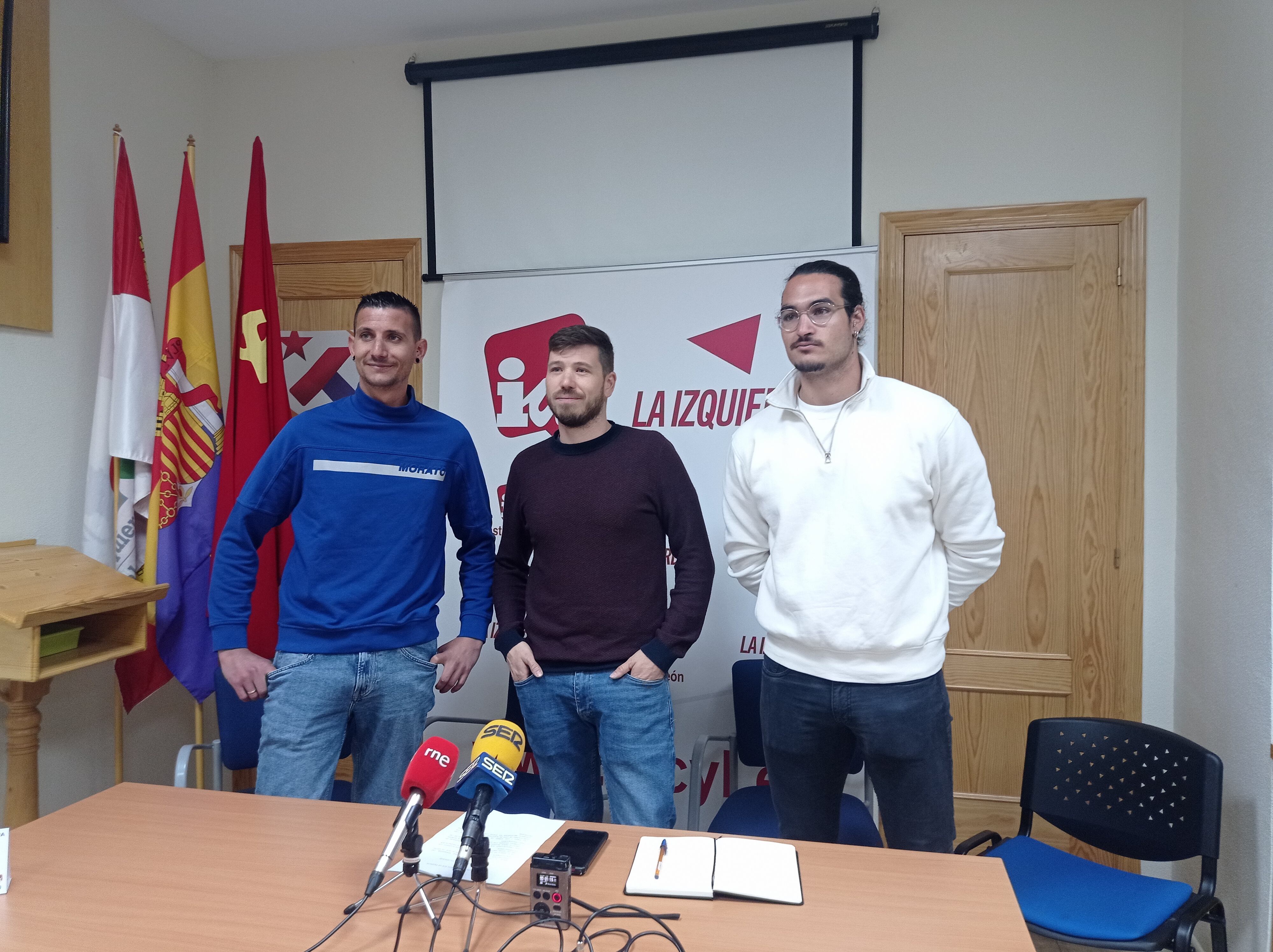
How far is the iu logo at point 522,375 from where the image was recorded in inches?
122

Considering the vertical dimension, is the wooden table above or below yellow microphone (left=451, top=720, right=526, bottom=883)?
below

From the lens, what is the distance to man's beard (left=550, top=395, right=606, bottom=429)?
2.04 metres

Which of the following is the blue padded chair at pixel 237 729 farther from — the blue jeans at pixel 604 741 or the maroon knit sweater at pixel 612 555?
the maroon knit sweater at pixel 612 555

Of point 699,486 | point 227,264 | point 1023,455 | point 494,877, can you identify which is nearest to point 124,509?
point 227,264

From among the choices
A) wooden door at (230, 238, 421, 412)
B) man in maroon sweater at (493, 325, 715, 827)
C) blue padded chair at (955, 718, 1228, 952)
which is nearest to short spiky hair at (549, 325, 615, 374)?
man in maroon sweater at (493, 325, 715, 827)

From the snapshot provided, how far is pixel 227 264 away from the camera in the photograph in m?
3.45

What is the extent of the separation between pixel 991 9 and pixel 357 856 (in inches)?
121

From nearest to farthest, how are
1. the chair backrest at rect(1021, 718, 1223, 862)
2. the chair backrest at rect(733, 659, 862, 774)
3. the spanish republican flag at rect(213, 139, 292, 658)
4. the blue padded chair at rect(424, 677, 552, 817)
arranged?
the chair backrest at rect(1021, 718, 1223, 862) < the blue padded chair at rect(424, 677, 552, 817) < the chair backrest at rect(733, 659, 862, 774) < the spanish republican flag at rect(213, 139, 292, 658)

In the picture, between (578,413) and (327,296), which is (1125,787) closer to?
(578,413)

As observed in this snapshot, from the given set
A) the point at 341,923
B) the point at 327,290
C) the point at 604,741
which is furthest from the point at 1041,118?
the point at 341,923

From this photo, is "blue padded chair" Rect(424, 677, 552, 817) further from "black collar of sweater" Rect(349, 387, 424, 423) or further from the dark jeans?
→ "black collar of sweater" Rect(349, 387, 424, 423)

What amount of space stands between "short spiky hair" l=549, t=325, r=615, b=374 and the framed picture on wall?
68.2 inches

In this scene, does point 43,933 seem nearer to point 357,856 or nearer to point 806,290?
point 357,856

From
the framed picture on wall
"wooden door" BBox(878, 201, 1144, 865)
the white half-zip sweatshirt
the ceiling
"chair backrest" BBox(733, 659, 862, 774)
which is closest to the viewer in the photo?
the white half-zip sweatshirt
